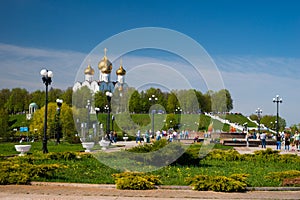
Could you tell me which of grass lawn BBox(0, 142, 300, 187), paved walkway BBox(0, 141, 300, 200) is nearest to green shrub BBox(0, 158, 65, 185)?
grass lawn BBox(0, 142, 300, 187)

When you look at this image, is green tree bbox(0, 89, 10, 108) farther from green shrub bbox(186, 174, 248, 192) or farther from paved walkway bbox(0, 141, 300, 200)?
green shrub bbox(186, 174, 248, 192)

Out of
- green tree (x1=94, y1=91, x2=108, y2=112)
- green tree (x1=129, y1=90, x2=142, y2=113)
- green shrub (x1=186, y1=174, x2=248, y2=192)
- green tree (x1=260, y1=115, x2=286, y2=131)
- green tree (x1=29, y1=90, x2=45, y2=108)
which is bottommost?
green shrub (x1=186, y1=174, x2=248, y2=192)

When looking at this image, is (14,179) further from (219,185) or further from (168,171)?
(219,185)

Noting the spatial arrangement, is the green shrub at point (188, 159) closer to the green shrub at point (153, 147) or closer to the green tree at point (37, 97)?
the green shrub at point (153, 147)

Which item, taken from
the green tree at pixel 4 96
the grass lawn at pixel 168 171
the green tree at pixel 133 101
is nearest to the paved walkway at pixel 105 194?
the grass lawn at pixel 168 171

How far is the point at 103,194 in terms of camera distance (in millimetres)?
9188

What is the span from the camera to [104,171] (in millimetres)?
13164

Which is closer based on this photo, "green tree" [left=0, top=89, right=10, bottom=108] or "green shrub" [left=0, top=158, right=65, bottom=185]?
"green shrub" [left=0, top=158, right=65, bottom=185]

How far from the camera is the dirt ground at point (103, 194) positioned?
29.2 ft

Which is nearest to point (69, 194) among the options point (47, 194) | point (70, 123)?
point (47, 194)

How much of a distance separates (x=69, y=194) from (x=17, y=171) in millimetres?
2791

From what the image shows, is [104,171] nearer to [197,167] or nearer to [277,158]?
[197,167]

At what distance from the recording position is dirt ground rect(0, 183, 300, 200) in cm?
891

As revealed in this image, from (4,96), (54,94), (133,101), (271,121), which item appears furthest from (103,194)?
(4,96)
